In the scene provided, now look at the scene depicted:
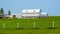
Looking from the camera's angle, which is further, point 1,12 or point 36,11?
point 36,11

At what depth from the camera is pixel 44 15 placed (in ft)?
293

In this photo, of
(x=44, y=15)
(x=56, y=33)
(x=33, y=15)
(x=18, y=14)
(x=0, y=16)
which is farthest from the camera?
(x=18, y=14)

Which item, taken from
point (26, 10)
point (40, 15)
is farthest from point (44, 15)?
point (26, 10)

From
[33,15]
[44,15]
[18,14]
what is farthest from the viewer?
[18,14]

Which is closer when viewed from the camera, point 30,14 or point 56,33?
point 56,33

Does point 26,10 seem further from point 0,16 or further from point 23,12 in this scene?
point 0,16

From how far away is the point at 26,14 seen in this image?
322ft

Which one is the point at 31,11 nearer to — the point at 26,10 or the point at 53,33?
the point at 26,10

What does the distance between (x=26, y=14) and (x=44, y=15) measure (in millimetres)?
11981

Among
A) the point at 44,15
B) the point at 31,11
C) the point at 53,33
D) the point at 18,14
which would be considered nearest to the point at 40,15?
the point at 44,15

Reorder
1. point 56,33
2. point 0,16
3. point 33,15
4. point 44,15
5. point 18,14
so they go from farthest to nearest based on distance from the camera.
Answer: point 18,14 < point 33,15 < point 44,15 < point 0,16 < point 56,33

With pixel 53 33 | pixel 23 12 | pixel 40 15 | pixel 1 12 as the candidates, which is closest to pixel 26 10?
pixel 23 12

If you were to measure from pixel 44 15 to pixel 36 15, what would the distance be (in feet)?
19.5

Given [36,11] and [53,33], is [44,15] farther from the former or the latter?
[53,33]
